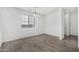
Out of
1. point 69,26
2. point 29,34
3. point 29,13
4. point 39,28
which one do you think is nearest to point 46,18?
point 39,28

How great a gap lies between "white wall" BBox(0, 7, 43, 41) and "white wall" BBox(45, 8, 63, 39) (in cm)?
37

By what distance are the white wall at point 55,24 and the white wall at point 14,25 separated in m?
0.37

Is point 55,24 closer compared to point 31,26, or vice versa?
point 31,26

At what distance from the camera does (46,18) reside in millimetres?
2992

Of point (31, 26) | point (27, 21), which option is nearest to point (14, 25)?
point (27, 21)

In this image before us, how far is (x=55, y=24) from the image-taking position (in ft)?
11.2

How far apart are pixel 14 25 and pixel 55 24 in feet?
7.61

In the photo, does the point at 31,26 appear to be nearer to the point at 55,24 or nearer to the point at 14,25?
the point at 14,25

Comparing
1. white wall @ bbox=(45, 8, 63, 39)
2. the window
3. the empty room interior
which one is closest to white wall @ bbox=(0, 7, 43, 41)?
the empty room interior
